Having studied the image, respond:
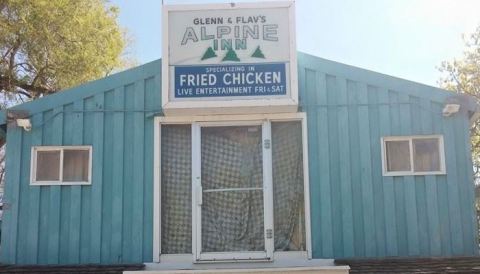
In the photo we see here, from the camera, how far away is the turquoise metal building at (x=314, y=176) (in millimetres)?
8023

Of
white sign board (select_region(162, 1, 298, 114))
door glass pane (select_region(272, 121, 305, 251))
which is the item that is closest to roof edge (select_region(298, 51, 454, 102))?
white sign board (select_region(162, 1, 298, 114))

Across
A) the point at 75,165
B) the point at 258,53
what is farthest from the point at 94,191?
the point at 258,53

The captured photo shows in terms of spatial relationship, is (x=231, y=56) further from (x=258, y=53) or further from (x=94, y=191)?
(x=94, y=191)

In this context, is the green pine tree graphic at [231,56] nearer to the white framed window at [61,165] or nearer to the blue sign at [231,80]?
the blue sign at [231,80]

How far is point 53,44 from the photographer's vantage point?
51.1ft

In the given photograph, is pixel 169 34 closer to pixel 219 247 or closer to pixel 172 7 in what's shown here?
pixel 172 7

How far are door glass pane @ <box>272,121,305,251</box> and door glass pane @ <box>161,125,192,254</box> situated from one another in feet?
3.74

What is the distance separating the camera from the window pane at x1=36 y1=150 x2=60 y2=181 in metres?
8.25

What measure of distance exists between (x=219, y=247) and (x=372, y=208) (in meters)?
2.06

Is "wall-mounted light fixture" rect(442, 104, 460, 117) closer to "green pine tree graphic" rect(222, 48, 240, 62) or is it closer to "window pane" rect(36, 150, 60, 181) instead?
"green pine tree graphic" rect(222, 48, 240, 62)

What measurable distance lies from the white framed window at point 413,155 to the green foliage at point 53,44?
9936 mm

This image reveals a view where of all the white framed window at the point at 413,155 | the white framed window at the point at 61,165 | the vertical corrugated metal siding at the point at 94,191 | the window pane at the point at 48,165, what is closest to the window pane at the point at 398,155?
the white framed window at the point at 413,155

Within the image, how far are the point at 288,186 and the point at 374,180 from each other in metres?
1.14

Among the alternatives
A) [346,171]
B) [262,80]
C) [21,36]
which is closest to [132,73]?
[262,80]
